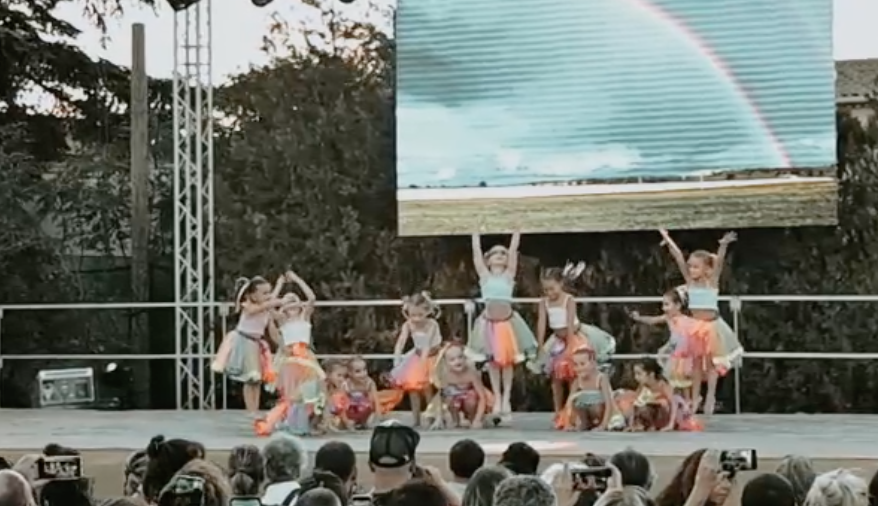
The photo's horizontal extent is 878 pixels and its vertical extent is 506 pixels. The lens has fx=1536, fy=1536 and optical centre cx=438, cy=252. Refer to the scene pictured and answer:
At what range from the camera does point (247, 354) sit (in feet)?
32.6

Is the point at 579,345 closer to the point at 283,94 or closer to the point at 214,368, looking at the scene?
the point at 214,368

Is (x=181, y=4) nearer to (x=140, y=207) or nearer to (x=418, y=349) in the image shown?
(x=140, y=207)

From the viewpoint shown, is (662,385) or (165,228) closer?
(662,385)

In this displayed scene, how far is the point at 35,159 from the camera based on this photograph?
13.4m

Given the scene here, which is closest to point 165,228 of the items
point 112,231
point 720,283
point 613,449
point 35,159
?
point 112,231

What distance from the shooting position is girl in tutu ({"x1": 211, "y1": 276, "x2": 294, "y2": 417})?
32.4 feet

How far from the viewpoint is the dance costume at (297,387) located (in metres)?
9.22

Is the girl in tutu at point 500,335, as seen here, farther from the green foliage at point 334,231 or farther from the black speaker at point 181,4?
the black speaker at point 181,4

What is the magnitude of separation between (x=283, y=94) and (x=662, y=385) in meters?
4.67

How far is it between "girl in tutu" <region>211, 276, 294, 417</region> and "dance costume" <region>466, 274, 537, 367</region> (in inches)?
50.8

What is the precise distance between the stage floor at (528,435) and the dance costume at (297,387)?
196mm

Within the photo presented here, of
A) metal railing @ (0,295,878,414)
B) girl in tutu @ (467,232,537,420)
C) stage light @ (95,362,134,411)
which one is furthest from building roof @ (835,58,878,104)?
stage light @ (95,362,134,411)

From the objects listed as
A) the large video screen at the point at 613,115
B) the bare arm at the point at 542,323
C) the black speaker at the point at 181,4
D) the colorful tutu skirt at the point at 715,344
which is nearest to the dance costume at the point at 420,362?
the bare arm at the point at 542,323

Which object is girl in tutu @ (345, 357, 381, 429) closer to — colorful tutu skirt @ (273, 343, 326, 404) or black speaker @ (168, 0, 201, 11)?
colorful tutu skirt @ (273, 343, 326, 404)
